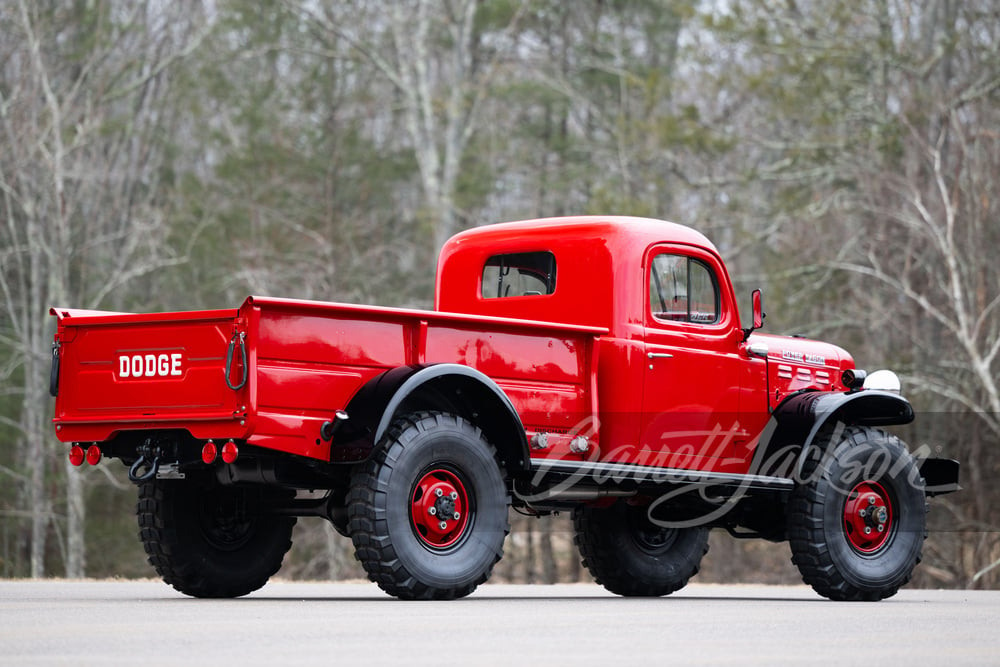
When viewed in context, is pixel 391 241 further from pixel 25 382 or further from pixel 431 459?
pixel 431 459

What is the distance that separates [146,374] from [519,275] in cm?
358

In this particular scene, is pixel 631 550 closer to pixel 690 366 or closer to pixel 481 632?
pixel 690 366

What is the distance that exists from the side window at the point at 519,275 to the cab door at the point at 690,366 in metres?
0.77

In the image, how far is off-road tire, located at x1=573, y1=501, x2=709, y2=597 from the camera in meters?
13.8

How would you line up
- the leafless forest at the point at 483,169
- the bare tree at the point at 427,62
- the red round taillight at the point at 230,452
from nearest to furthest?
the red round taillight at the point at 230,452
the leafless forest at the point at 483,169
the bare tree at the point at 427,62

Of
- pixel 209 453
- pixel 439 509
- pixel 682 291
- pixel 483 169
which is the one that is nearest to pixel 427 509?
pixel 439 509

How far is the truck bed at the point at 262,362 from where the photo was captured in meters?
10.0

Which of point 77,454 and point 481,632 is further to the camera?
point 77,454

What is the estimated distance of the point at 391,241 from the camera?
3328 centimetres

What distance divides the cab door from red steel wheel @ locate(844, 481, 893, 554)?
34.5 inches

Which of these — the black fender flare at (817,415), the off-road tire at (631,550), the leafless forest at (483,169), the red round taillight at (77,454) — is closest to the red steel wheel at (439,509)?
the red round taillight at (77,454)

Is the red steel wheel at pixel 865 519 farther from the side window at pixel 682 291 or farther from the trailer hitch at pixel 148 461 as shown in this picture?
the trailer hitch at pixel 148 461

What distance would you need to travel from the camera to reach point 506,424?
11.2m

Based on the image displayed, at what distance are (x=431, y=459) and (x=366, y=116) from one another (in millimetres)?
23418
